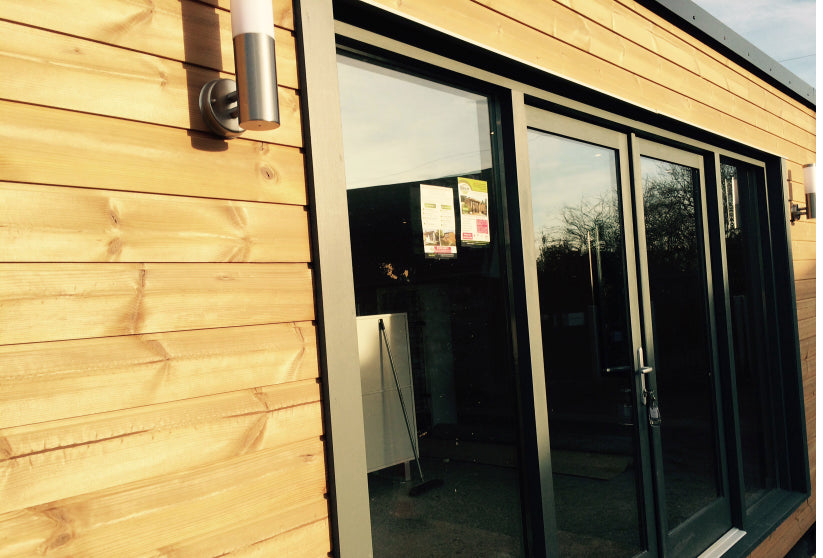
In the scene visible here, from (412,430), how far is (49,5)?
1.35 metres

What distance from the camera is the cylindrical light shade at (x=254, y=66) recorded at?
1.28 m

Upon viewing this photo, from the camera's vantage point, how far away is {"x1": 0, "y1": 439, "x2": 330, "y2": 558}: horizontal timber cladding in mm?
1148

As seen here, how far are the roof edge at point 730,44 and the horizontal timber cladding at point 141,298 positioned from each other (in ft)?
7.87

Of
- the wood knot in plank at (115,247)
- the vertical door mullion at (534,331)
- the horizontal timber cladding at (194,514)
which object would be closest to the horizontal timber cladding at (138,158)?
the wood knot in plank at (115,247)

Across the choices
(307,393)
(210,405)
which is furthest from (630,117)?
(210,405)

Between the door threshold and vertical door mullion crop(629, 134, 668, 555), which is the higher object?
vertical door mullion crop(629, 134, 668, 555)

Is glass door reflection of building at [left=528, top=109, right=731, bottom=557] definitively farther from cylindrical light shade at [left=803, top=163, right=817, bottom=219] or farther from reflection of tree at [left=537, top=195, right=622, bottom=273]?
cylindrical light shade at [left=803, top=163, right=817, bottom=219]

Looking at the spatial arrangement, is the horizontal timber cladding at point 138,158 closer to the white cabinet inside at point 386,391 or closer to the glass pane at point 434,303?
the glass pane at point 434,303

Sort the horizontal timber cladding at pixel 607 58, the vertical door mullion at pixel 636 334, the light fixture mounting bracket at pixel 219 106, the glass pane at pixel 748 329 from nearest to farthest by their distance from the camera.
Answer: the light fixture mounting bracket at pixel 219 106 < the horizontal timber cladding at pixel 607 58 < the vertical door mullion at pixel 636 334 < the glass pane at pixel 748 329

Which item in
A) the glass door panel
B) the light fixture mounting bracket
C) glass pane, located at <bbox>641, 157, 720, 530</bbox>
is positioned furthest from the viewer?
glass pane, located at <bbox>641, 157, 720, 530</bbox>

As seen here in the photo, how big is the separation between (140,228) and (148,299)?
14cm

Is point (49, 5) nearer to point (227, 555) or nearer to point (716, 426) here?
point (227, 555)

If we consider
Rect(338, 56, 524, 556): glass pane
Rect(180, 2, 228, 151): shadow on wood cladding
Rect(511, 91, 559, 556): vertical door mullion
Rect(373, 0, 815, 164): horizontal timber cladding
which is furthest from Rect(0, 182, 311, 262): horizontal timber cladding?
Rect(511, 91, 559, 556): vertical door mullion

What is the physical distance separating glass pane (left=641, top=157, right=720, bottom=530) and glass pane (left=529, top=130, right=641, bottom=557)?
35 centimetres
